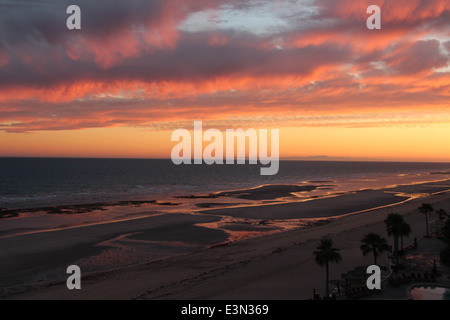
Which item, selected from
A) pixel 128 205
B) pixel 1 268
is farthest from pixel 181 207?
pixel 1 268

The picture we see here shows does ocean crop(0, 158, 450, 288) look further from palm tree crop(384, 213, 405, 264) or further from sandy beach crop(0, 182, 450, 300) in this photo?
palm tree crop(384, 213, 405, 264)

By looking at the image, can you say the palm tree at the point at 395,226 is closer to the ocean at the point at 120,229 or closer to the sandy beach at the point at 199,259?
the sandy beach at the point at 199,259

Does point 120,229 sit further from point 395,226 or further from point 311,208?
point 311,208

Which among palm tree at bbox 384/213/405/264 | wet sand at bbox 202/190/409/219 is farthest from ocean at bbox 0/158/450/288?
palm tree at bbox 384/213/405/264

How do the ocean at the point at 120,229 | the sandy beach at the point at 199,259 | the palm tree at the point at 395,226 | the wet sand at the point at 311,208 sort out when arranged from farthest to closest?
1. the wet sand at the point at 311,208
2. the ocean at the point at 120,229
3. the palm tree at the point at 395,226
4. the sandy beach at the point at 199,259

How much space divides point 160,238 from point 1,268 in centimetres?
1737

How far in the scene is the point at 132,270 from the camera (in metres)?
31.7

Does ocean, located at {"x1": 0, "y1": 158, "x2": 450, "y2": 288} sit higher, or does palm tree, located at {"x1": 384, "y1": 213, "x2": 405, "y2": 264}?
palm tree, located at {"x1": 384, "y1": 213, "x2": 405, "y2": 264}

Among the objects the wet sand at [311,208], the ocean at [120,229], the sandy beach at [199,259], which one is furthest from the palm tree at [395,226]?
the wet sand at [311,208]

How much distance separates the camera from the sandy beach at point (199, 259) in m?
26.5

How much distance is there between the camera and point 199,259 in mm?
35188

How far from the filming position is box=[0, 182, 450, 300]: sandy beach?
2652cm

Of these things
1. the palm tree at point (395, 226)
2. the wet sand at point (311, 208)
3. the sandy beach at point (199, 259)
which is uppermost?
the palm tree at point (395, 226)
